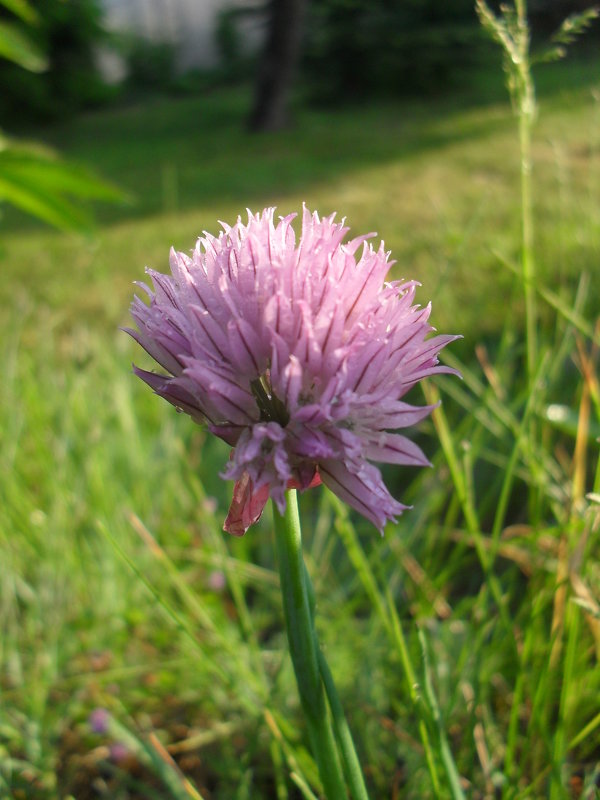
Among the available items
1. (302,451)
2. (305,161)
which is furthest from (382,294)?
(305,161)

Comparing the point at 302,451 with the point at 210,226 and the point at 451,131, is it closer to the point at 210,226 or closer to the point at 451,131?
the point at 210,226

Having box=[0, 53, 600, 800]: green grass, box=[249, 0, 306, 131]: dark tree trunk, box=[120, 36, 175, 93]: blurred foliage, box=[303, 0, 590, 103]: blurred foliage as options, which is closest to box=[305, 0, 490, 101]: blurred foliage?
box=[303, 0, 590, 103]: blurred foliage

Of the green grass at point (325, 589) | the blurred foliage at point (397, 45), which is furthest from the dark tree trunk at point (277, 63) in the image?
the green grass at point (325, 589)

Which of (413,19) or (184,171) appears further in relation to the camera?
(413,19)

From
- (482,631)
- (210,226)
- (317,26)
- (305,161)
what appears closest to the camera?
(482,631)

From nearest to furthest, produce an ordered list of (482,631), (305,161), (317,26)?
(482,631)
(305,161)
(317,26)

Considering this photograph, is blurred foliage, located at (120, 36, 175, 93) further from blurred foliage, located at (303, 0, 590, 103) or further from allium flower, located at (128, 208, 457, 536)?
allium flower, located at (128, 208, 457, 536)
